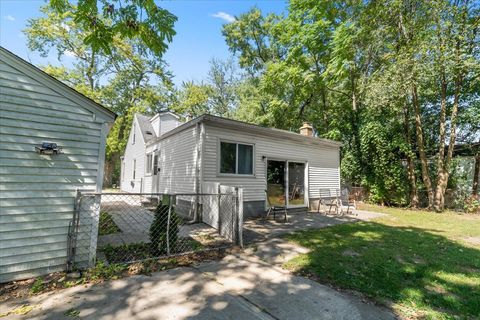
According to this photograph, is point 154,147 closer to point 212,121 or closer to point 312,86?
point 212,121

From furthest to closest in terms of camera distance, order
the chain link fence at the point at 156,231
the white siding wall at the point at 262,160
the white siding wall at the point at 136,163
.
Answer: the white siding wall at the point at 136,163 < the white siding wall at the point at 262,160 < the chain link fence at the point at 156,231

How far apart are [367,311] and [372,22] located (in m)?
14.4

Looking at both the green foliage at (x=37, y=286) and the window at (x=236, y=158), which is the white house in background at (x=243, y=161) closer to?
the window at (x=236, y=158)

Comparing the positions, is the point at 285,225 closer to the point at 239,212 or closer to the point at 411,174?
the point at 239,212

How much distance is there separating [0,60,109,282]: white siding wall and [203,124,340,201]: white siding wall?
4.10 meters

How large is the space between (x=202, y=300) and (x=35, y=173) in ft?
9.84

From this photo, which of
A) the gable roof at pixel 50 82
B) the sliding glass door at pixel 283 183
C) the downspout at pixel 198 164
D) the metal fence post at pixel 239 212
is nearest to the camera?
the gable roof at pixel 50 82

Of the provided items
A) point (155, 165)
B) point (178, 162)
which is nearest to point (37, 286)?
point (178, 162)

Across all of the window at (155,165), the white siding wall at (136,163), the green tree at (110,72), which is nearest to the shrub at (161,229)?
the window at (155,165)

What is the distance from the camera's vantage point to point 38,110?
11.9 feet

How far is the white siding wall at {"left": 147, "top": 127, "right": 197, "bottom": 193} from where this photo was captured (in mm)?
8195

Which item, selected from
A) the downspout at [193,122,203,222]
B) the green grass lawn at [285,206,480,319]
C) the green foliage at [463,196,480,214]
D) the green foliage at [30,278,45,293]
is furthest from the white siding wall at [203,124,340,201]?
the green foliage at [463,196,480,214]

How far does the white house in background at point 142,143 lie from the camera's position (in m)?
13.7

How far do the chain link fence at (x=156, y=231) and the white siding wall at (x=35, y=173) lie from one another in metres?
0.21
